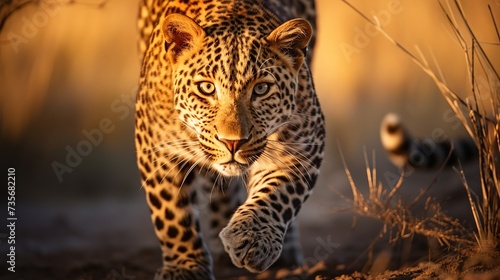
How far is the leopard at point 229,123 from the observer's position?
18.1 ft

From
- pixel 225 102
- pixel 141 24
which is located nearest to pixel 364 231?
pixel 141 24

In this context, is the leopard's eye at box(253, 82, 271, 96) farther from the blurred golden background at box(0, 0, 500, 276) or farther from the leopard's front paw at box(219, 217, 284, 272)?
the blurred golden background at box(0, 0, 500, 276)

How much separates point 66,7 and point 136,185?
2422mm

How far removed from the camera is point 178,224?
6.28 m

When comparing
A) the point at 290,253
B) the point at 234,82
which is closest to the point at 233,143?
A: the point at 234,82

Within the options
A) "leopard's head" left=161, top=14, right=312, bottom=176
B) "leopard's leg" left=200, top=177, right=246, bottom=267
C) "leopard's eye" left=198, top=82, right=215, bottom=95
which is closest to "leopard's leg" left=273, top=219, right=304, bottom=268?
"leopard's leg" left=200, top=177, right=246, bottom=267

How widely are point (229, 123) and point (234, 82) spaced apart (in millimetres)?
345

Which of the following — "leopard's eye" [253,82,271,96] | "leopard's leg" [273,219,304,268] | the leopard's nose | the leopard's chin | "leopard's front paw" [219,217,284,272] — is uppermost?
"leopard's eye" [253,82,271,96]

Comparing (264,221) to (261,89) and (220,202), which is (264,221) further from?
(220,202)

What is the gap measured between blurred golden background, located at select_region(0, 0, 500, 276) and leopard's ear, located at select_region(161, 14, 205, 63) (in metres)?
4.13

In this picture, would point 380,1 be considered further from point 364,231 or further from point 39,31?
point 39,31

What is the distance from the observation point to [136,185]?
36.5 ft

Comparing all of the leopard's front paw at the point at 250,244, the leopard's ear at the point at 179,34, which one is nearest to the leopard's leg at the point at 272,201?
the leopard's front paw at the point at 250,244

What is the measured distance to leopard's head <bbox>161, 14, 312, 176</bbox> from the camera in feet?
18.1
